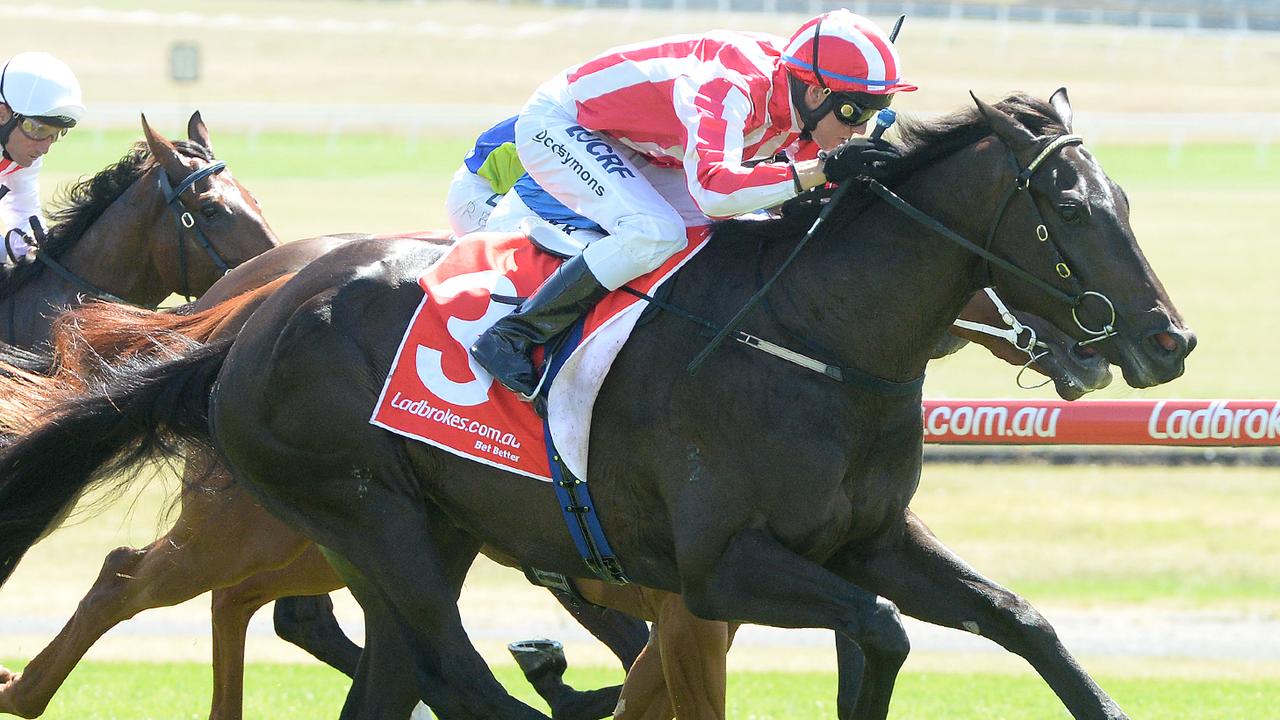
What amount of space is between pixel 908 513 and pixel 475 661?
123cm

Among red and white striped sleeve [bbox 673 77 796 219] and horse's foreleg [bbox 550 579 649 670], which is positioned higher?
red and white striped sleeve [bbox 673 77 796 219]

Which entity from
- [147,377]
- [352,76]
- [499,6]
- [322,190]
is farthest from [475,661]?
[499,6]

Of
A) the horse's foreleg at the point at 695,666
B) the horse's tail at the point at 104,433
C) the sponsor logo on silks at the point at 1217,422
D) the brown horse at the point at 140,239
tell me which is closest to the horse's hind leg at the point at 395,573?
the horse's tail at the point at 104,433

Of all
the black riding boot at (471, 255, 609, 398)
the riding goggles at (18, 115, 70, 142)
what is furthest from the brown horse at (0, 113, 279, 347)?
the black riding boot at (471, 255, 609, 398)

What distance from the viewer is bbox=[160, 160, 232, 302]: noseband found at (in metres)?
6.71

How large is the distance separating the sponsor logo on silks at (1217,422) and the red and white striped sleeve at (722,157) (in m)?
2.82

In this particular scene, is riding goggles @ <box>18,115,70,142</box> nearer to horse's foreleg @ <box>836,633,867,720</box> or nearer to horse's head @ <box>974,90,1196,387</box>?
horse's foreleg @ <box>836,633,867,720</box>

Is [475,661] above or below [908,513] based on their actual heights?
below

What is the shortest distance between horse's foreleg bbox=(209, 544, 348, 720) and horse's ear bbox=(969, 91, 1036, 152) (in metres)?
2.67

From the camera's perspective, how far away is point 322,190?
28.0m

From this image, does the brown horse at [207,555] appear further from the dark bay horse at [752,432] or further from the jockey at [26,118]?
the jockey at [26,118]

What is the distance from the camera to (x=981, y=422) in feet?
22.3

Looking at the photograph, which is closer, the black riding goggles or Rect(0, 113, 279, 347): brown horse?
the black riding goggles

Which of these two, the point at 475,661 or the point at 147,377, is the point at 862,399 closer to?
the point at 475,661
